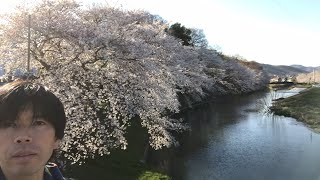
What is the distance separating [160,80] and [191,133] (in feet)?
44.0

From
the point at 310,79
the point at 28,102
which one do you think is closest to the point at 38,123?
the point at 28,102

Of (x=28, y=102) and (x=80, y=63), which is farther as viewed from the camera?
(x=80, y=63)

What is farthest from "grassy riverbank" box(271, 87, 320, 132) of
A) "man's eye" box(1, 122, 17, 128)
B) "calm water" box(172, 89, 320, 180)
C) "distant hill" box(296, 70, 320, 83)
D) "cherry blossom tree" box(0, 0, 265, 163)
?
"distant hill" box(296, 70, 320, 83)

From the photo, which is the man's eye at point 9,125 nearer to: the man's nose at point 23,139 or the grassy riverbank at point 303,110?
the man's nose at point 23,139

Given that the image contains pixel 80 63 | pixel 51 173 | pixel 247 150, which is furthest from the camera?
pixel 247 150

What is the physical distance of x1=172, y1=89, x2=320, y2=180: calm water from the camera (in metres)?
20.9

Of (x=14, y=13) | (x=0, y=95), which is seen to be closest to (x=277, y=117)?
(x=14, y=13)

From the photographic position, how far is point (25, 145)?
6.23ft

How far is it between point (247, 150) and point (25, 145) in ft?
83.6

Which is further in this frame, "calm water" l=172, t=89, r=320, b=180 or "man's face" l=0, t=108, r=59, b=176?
"calm water" l=172, t=89, r=320, b=180

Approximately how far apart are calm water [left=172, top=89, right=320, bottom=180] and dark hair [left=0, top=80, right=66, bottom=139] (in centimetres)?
1846

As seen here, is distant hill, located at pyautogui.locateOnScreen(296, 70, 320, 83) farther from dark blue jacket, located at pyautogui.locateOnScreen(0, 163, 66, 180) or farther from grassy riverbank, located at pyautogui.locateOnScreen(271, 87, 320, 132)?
dark blue jacket, located at pyautogui.locateOnScreen(0, 163, 66, 180)

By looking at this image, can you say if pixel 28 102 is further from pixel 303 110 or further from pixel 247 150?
pixel 303 110

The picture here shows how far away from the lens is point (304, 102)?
5447cm
